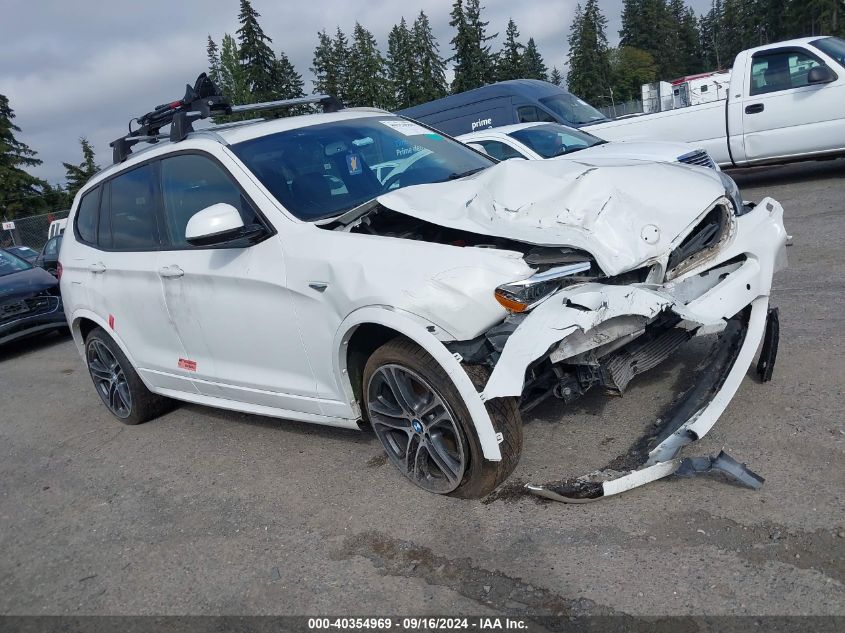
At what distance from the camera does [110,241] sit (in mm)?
5215

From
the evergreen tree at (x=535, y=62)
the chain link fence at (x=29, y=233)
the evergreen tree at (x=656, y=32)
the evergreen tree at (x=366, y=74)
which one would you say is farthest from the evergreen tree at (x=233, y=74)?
the evergreen tree at (x=656, y=32)

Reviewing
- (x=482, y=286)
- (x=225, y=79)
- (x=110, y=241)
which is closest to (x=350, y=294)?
(x=482, y=286)

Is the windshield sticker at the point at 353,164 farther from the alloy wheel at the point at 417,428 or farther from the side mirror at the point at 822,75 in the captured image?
the side mirror at the point at 822,75

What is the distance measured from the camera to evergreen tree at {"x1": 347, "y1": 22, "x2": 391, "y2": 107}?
6375 cm

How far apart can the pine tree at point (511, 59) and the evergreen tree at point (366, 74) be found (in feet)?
34.6

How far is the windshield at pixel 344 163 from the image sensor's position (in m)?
3.99

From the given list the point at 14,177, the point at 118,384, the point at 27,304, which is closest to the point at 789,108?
the point at 118,384

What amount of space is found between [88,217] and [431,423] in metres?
3.65

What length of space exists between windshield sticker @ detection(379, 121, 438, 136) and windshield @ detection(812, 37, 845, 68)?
311 inches

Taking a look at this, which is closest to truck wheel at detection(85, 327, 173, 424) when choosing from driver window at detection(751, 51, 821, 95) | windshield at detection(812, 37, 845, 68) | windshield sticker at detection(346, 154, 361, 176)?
windshield sticker at detection(346, 154, 361, 176)

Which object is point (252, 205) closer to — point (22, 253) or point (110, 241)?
point (110, 241)

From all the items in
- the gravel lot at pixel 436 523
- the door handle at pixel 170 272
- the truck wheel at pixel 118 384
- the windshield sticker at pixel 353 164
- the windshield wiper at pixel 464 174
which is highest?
the windshield sticker at pixel 353 164

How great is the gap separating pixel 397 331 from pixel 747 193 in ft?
31.3

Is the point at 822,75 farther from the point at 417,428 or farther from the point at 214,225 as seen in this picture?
the point at 214,225
